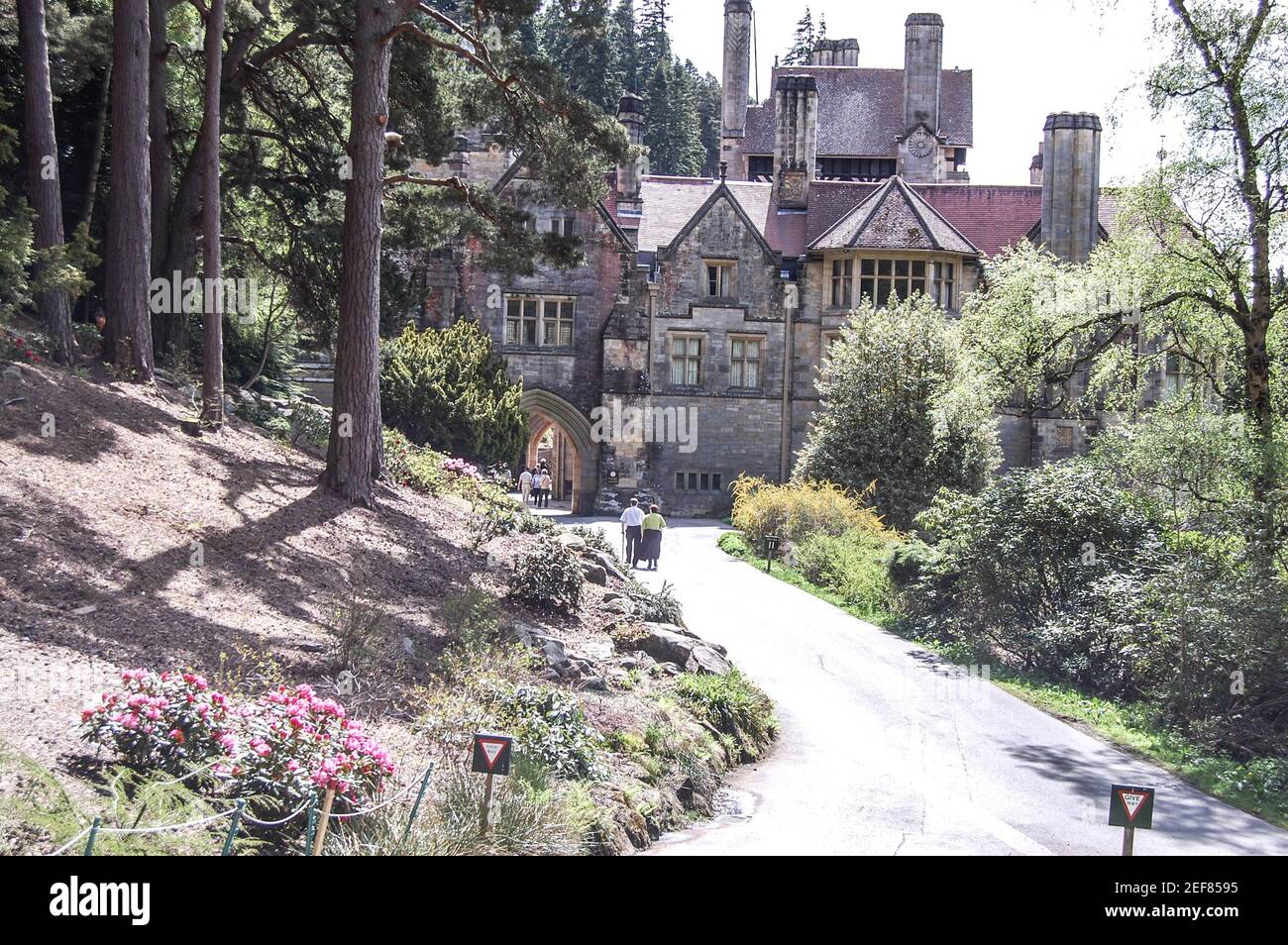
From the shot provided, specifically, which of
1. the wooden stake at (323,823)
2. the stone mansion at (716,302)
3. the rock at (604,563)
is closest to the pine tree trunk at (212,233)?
the rock at (604,563)

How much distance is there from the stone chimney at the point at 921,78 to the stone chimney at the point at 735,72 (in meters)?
9.16

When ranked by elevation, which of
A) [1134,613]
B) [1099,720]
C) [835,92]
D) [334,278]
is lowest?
[1099,720]

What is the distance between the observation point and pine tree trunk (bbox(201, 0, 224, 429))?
1747cm

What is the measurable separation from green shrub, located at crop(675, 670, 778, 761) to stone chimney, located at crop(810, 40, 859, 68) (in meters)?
58.6

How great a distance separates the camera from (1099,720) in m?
14.9

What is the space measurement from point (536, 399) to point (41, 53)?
2387 cm

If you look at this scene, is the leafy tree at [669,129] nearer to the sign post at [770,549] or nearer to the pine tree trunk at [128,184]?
the sign post at [770,549]

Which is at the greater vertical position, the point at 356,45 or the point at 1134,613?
the point at 356,45

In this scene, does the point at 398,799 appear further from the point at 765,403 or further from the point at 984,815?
the point at 765,403

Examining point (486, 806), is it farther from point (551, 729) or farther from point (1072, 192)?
point (1072, 192)

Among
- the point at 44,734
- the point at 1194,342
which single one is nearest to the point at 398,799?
the point at 44,734

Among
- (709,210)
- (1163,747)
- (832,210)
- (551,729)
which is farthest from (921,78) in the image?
(551,729)

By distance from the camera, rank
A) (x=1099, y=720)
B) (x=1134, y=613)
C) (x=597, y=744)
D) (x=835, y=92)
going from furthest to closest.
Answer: (x=835, y=92) < (x=1134, y=613) < (x=1099, y=720) < (x=597, y=744)

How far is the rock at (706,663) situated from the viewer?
14594mm
